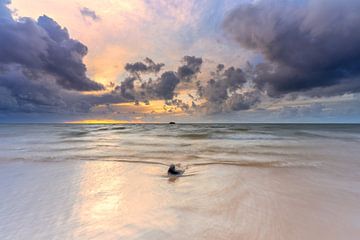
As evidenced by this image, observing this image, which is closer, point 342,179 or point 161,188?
point 161,188

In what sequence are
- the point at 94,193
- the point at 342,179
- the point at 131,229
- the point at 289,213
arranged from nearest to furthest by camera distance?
1. the point at 131,229
2. the point at 289,213
3. the point at 94,193
4. the point at 342,179

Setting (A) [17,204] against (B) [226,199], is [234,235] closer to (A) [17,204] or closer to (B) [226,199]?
(B) [226,199]

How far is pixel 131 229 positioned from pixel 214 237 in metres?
1.51

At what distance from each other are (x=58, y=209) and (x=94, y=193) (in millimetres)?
1142

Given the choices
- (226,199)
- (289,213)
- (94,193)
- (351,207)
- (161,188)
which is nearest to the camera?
(289,213)

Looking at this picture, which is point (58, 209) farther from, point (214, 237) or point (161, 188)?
point (214, 237)

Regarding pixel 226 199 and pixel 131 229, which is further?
pixel 226 199

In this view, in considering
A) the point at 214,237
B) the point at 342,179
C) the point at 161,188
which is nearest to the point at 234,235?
the point at 214,237

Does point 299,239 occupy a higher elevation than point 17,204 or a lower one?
higher

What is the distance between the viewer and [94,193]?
5711 mm

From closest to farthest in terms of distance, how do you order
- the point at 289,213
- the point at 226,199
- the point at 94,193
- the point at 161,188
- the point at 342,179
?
the point at 289,213 → the point at 226,199 → the point at 94,193 → the point at 161,188 → the point at 342,179

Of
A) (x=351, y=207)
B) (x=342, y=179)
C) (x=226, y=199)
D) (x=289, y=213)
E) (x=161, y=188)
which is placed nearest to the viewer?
(x=289, y=213)

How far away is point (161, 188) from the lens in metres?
6.14

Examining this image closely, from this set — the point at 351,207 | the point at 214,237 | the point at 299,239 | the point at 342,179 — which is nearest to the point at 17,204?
the point at 214,237
